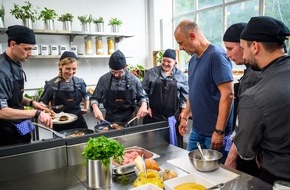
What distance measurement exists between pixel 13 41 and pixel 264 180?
1.87 metres

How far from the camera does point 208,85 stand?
1.71 m

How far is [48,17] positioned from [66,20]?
279 mm

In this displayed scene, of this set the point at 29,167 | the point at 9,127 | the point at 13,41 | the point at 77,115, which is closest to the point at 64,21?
the point at 77,115

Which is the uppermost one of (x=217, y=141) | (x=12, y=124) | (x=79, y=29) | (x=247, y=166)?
(x=79, y=29)

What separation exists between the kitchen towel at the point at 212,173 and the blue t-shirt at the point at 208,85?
51 cm

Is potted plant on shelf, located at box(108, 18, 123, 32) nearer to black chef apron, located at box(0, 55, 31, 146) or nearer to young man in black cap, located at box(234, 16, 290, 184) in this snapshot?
black chef apron, located at box(0, 55, 31, 146)

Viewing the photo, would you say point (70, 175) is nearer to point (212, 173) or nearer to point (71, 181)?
point (71, 181)

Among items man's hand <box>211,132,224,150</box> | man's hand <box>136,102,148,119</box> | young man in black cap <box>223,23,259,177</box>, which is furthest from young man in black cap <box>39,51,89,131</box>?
young man in black cap <box>223,23,259,177</box>

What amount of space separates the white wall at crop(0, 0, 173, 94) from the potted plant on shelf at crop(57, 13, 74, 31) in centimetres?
22

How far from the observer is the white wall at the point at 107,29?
376 centimetres

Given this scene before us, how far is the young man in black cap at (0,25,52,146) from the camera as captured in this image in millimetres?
1714

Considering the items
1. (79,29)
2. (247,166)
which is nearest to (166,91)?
(247,166)

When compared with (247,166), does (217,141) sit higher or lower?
higher

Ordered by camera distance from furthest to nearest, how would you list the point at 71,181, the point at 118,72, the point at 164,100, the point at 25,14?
the point at 25,14 → the point at 164,100 → the point at 118,72 → the point at 71,181
